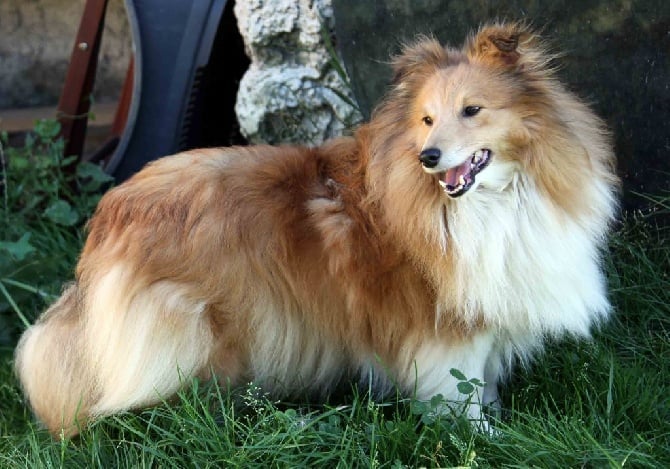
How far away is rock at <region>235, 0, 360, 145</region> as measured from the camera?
4.64 meters

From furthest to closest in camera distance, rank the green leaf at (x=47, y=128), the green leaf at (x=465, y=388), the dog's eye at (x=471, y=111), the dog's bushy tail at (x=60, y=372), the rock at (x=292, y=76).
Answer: the green leaf at (x=47, y=128) → the rock at (x=292, y=76) → the dog's bushy tail at (x=60, y=372) → the green leaf at (x=465, y=388) → the dog's eye at (x=471, y=111)

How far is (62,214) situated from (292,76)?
1434mm

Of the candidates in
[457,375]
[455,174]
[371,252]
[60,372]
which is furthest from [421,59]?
[60,372]

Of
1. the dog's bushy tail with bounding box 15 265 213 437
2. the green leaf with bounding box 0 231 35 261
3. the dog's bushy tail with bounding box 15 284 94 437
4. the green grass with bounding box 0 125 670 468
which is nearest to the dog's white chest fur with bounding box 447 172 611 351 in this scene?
the green grass with bounding box 0 125 670 468

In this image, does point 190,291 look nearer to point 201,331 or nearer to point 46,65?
point 201,331

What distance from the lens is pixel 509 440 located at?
9.98 ft

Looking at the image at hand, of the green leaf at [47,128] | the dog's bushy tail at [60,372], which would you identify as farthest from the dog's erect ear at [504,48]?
the green leaf at [47,128]

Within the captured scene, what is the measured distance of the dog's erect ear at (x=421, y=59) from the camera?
10.6 ft

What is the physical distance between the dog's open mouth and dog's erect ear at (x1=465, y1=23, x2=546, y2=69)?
1.16 feet

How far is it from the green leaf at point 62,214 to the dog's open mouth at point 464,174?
2.56 meters

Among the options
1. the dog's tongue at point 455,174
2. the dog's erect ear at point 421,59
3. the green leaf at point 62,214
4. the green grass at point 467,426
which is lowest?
the green grass at point 467,426

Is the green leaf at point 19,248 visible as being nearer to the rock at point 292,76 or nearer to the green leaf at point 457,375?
the rock at point 292,76

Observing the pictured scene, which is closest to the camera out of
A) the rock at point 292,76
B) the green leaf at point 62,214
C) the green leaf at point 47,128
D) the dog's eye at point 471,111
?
the dog's eye at point 471,111

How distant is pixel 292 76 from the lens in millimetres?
4727
